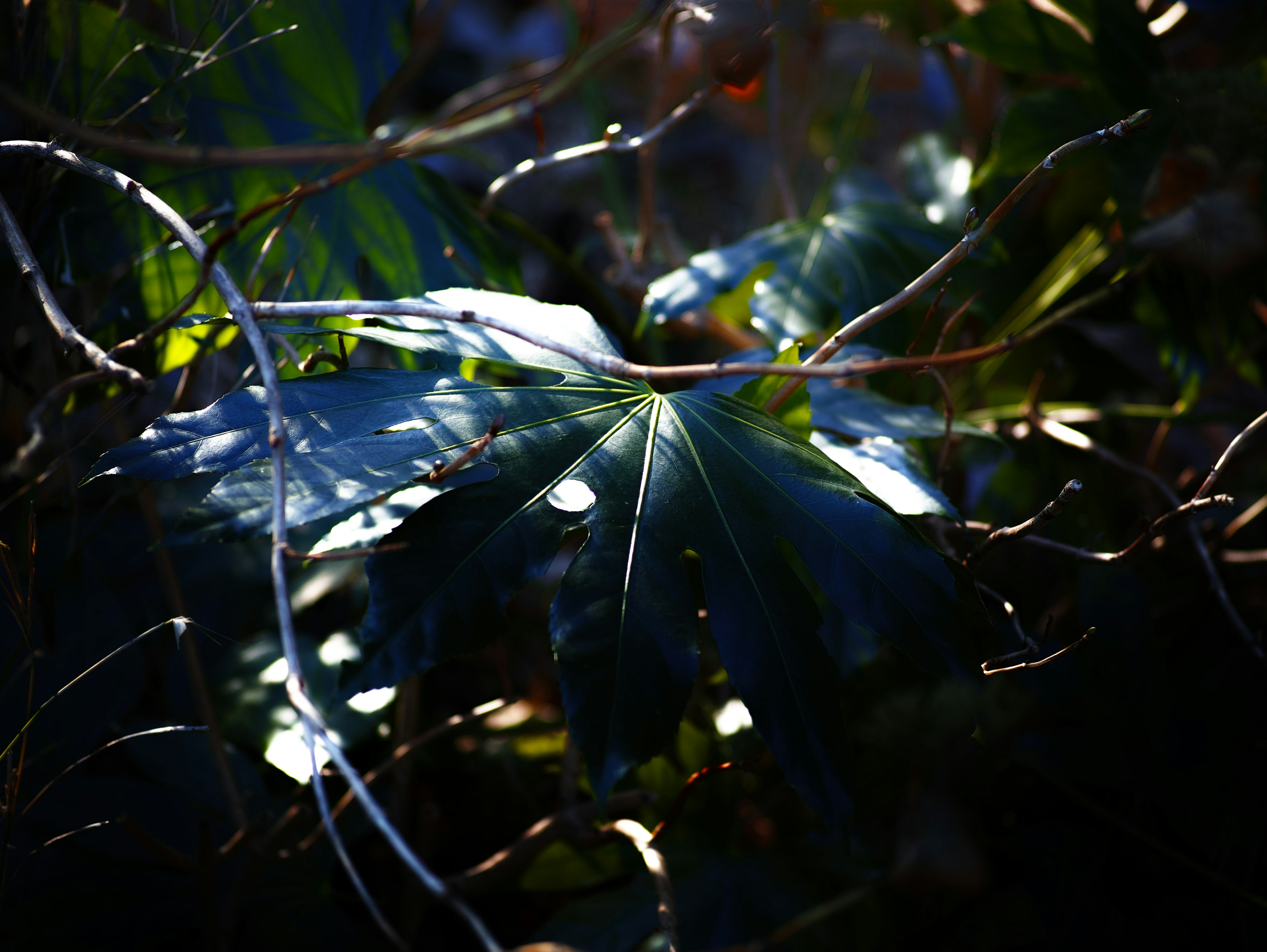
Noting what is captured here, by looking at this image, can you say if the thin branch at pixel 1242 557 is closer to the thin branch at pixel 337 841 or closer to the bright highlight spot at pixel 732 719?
the bright highlight spot at pixel 732 719

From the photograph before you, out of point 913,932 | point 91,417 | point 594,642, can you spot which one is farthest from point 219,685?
point 913,932

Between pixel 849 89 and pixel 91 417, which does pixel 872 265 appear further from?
pixel 849 89

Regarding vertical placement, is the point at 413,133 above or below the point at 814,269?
above

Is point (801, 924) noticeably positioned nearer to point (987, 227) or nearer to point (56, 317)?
point (987, 227)

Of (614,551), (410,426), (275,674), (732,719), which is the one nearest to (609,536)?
(614,551)

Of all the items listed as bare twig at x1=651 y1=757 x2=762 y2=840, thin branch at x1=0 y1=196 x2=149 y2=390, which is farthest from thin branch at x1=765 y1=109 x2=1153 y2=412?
thin branch at x1=0 y1=196 x2=149 y2=390

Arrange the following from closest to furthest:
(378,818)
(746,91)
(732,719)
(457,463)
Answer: (378,818) → (457,463) → (732,719) → (746,91)

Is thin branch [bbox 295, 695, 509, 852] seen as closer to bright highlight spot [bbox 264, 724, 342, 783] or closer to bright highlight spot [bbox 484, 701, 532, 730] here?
bright highlight spot [bbox 264, 724, 342, 783]
